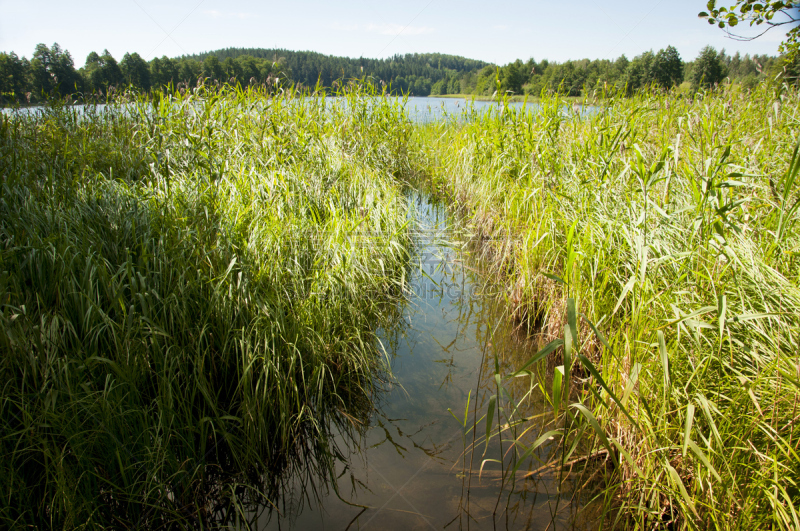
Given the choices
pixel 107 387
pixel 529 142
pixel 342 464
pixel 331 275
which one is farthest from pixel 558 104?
pixel 107 387

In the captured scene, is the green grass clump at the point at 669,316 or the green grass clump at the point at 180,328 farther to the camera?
the green grass clump at the point at 180,328

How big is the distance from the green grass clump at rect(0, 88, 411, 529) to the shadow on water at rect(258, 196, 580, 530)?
151mm

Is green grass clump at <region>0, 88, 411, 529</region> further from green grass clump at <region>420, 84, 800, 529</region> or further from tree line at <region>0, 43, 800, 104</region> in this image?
tree line at <region>0, 43, 800, 104</region>

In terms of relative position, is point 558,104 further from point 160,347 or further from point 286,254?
point 160,347

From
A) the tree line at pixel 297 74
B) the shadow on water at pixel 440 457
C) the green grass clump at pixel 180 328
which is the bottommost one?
the shadow on water at pixel 440 457

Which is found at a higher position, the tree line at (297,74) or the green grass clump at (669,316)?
the tree line at (297,74)

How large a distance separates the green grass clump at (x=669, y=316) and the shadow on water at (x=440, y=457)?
0.16 m

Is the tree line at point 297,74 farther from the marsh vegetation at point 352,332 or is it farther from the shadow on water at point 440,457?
the shadow on water at point 440,457

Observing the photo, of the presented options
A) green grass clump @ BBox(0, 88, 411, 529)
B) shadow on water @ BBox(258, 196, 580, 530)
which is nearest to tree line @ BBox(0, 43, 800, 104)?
green grass clump @ BBox(0, 88, 411, 529)

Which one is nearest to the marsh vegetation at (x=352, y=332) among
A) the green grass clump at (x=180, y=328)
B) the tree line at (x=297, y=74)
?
the green grass clump at (x=180, y=328)

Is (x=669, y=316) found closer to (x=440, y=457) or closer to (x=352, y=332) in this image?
(x=440, y=457)

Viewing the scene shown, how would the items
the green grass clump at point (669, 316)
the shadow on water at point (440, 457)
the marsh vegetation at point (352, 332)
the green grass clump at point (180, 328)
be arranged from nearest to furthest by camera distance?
the green grass clump at point (669, 316), the marsh vegetation at point (352, 332), the green grass clump at point (180, 328), the shadow on water at point (440, 457)

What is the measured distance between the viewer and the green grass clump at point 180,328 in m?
1.49

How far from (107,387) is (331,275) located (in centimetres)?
142
